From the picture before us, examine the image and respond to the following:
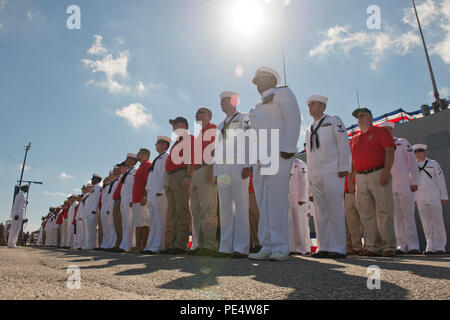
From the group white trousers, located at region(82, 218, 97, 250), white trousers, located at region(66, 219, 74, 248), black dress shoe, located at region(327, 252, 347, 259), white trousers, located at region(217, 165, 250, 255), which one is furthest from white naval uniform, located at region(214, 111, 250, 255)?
white trousers, located at region(66, 219, 74, 248)

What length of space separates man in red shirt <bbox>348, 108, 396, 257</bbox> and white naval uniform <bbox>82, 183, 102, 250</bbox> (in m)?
7.76

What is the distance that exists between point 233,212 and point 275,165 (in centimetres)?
110

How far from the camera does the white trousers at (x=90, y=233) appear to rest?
384 inches

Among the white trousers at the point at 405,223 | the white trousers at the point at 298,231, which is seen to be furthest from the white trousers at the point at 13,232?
the white trousers at the point at 405,223

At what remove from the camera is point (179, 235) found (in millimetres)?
5078

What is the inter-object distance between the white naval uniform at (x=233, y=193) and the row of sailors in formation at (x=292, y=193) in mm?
12

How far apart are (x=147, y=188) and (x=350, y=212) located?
138 inches

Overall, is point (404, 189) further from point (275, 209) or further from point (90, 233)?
point (90, 233)

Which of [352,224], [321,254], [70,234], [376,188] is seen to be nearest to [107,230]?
[70,234]

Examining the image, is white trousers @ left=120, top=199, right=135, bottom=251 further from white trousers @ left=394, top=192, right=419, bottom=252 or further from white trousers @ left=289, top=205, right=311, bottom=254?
white trousers @ left=394, top=192, right=419, bottom=252

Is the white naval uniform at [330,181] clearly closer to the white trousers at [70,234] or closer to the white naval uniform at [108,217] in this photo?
the white naval uniform at [108,217]
